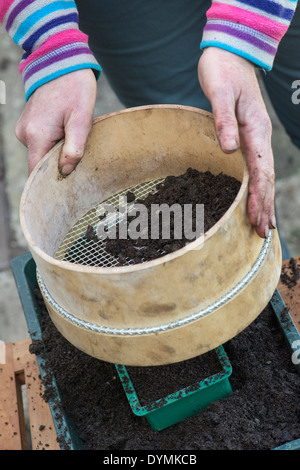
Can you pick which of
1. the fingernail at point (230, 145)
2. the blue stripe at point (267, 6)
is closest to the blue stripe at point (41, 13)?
the blue stripe at point (267, 6)

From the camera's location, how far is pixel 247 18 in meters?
0.90

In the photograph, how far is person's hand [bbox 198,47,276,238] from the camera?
0.78 metres

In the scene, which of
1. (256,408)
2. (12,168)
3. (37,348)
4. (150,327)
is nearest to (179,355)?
(150,327)

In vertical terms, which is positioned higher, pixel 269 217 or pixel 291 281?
pixel 269 217

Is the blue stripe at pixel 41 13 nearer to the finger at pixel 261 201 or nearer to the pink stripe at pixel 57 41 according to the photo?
the pink stripe at pixel 57 41

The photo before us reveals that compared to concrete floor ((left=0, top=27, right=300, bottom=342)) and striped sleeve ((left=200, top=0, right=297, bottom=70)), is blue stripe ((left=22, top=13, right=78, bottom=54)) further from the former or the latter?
concrete floor ((left=0, top=27, right=300, bottom=342))

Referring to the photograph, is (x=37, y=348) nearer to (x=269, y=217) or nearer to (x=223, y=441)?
(x=223, y=441)

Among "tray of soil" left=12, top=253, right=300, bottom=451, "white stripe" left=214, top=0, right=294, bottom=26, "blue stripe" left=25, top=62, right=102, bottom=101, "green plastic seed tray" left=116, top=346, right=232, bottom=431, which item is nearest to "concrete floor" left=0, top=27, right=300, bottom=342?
"tray of soil" left=12, top=253, right=300, bottom=451

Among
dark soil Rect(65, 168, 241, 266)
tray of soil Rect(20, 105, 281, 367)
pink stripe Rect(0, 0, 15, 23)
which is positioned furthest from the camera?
pink stripe Rect(0, 0, 15, 23)

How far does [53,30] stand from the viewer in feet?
3.41

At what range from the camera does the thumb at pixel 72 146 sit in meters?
0.92

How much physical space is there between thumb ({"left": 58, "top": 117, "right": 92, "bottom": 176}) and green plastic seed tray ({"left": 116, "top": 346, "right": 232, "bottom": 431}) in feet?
1.26

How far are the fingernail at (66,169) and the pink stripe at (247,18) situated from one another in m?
0.35
